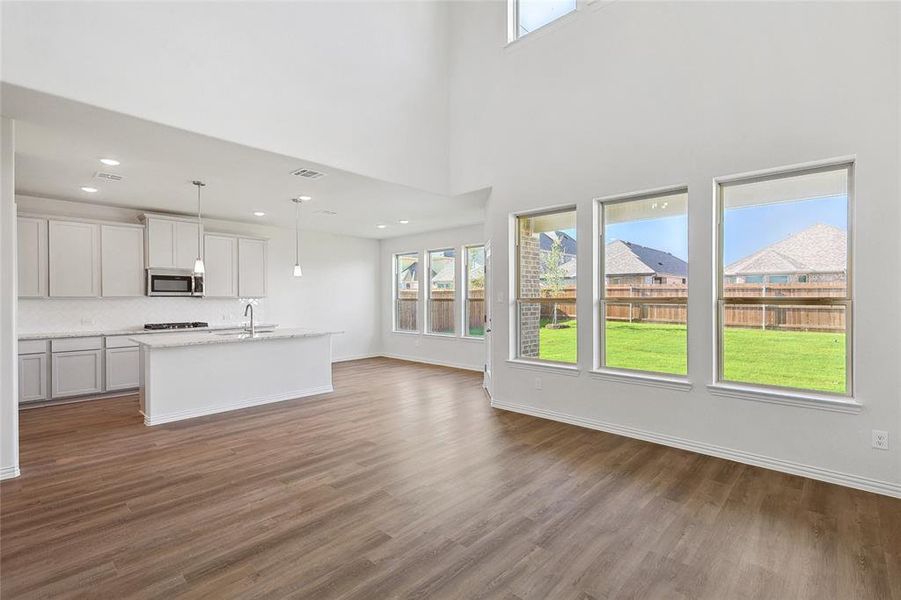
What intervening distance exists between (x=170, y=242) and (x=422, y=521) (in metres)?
6.19

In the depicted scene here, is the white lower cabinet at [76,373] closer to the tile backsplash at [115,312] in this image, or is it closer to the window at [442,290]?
the tile backsplash at [115,312]

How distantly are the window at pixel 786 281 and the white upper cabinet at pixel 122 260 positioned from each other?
7.53 metres

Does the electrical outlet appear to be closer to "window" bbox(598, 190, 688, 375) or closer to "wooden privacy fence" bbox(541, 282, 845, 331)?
"wooden privacy fence" bbox(541, 282, 845, 331)

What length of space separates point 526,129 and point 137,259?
5.93m

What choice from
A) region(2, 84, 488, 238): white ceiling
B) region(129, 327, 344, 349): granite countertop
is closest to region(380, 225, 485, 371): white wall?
region(2, 84, 488, 238): white ceiling

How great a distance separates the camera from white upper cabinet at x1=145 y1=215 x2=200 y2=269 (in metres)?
6.39

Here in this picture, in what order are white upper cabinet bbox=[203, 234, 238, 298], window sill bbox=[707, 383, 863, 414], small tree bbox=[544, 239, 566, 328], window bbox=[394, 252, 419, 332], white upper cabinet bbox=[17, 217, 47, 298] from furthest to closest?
window bbox=[394, 252, 419, 332] → white upper cabinet bbox=[203, 234, 238, 298] → white upper cabinet bbox=[17, 217, 47, 298] → small tree bbox=[544, 239, 566, 328] → window sill bbox=[707, 383, 863, 414]

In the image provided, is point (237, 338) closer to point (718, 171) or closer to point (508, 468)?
point (508, 468)

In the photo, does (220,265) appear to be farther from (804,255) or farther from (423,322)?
(804,255)

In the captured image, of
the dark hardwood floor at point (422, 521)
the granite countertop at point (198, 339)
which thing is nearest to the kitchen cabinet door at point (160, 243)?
the granite countertop at point (198, 339)

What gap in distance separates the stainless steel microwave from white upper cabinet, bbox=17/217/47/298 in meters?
1.17

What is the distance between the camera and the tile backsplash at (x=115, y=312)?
5.84m

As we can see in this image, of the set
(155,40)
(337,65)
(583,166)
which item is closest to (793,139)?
(583,166)

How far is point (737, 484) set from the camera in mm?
3115
